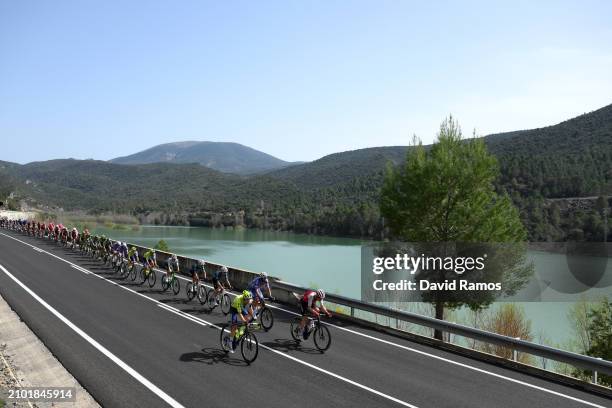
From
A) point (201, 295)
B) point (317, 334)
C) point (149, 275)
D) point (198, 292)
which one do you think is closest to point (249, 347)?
point (317, 334)

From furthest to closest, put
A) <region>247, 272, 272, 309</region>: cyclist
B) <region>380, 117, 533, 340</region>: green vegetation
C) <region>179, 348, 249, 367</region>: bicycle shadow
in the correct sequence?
<region>380, 117, 533, 340</region>: green vegetation → <region>247, 272, 272, 309</region>: cyclist → <region>179, 348, 249, 367</region>: bicycle shadow

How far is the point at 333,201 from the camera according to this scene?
196375 millimetres

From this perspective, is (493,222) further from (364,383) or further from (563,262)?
(563,262)

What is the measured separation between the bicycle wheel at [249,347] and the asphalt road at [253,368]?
0.58ft

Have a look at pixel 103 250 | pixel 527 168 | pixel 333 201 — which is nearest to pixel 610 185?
pixel 527 168

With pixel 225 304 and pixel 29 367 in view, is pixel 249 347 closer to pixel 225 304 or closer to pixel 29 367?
pixel 29 367

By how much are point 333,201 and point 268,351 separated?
604ft

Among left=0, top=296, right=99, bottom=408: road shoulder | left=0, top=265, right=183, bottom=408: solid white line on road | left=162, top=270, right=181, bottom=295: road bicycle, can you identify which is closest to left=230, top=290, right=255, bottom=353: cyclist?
left=0, top=265, right=183, bottom=408: solid white line on road

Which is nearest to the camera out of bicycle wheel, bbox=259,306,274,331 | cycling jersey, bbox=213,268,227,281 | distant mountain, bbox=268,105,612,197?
bicycle wheel, bbox=259,306,274,331

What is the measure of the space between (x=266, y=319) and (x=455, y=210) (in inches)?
627

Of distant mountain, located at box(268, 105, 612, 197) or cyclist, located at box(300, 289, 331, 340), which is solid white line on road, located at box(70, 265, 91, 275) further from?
distant mountain, located at box(268, 105, 612, 197)

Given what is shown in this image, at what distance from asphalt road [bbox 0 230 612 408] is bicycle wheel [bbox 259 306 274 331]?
38 centimetres

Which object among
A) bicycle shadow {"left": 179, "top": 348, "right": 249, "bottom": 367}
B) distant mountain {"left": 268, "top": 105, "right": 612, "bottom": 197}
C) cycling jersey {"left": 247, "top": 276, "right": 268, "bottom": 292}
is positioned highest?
distant mountain {"left": 268, "top": 105, "right": 612, "bottom": 197}

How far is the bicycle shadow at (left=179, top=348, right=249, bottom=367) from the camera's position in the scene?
1166 centimetres
